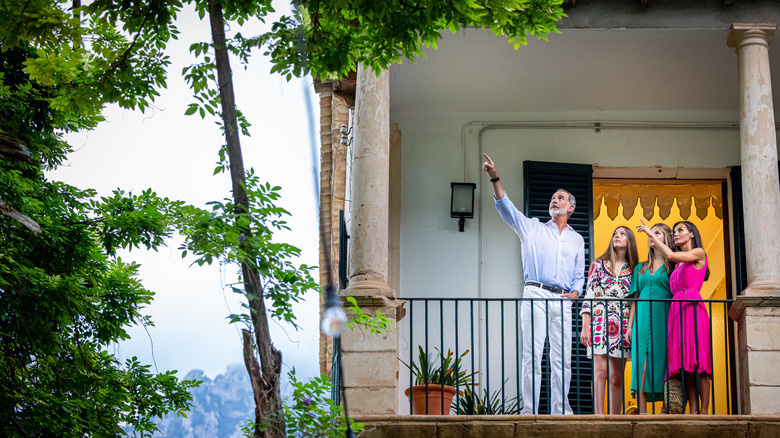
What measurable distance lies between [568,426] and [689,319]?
1569 mm

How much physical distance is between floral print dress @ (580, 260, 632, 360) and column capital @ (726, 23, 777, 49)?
7.21ft

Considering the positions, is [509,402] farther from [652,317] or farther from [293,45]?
[293,45]

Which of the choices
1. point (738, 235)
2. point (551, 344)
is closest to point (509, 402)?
point (551, 344)

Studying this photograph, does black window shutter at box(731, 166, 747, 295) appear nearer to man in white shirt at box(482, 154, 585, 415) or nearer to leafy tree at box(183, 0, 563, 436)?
man in white shirt at box(482, 154, 585, 415)

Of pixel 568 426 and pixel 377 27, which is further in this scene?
pixel 568 426

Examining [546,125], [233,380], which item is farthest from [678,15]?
[233,380]

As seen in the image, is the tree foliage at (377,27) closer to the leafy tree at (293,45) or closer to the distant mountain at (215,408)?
the leafy tree at (293,45)

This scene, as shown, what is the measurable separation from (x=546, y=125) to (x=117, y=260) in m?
4.92

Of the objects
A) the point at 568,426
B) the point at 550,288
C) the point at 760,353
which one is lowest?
the point at 568,426

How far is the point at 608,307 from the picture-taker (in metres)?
10.0

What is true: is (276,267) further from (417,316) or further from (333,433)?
(417,316)

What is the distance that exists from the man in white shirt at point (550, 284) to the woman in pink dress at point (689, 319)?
873 millimetres

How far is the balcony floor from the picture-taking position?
28.1 feet

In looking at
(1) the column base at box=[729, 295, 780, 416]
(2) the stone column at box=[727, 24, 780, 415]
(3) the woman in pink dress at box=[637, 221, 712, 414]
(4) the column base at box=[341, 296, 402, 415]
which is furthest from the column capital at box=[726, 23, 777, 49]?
(4) the column base at box=[341, 296, 402, 415]
